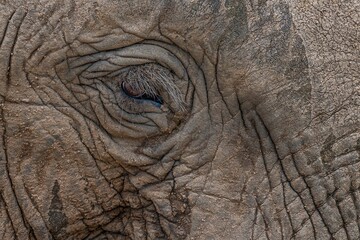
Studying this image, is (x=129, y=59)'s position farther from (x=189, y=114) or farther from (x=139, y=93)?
(x=189, y=114)

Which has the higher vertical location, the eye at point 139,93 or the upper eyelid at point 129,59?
the upper eyelid at point 129,59

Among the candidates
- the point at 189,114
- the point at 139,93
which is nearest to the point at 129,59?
the point at 139,93

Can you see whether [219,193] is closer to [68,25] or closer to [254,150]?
[254,150]

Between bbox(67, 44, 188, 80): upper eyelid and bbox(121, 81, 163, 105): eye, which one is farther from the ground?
bbox(67, 44, 188, 80): upper eyelid

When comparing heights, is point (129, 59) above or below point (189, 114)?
above

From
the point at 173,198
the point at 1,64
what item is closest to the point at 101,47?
the point at 1,64
